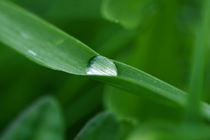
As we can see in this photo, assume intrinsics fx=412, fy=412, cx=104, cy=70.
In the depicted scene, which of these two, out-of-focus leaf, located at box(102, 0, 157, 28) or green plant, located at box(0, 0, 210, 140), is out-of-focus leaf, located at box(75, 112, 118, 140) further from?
out-of-focus leaf, located at box(102, 0, 157, 28)

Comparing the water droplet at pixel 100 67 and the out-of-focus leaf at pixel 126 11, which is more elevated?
the water droplet at pixel 100 67

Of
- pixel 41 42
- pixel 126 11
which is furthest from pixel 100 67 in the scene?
pixel 126 11

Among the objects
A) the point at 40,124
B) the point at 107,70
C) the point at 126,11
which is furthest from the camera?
the point at 126,11

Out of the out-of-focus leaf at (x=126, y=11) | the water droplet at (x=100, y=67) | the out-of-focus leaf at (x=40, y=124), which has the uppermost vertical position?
the water droplet at (x=100, y=67)

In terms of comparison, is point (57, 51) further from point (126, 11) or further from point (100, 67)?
point (126, 11)

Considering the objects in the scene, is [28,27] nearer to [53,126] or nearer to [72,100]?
[53,126]

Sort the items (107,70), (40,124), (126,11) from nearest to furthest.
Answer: (107,70) < (40,124) < (126,11)

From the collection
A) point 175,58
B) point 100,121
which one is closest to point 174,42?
point 175,58

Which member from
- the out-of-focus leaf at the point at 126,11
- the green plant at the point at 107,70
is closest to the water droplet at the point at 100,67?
the green plant at the point at 107,70

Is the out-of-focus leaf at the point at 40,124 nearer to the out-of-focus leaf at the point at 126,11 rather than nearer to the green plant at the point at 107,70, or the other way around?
the green plant at the point at 107,70
